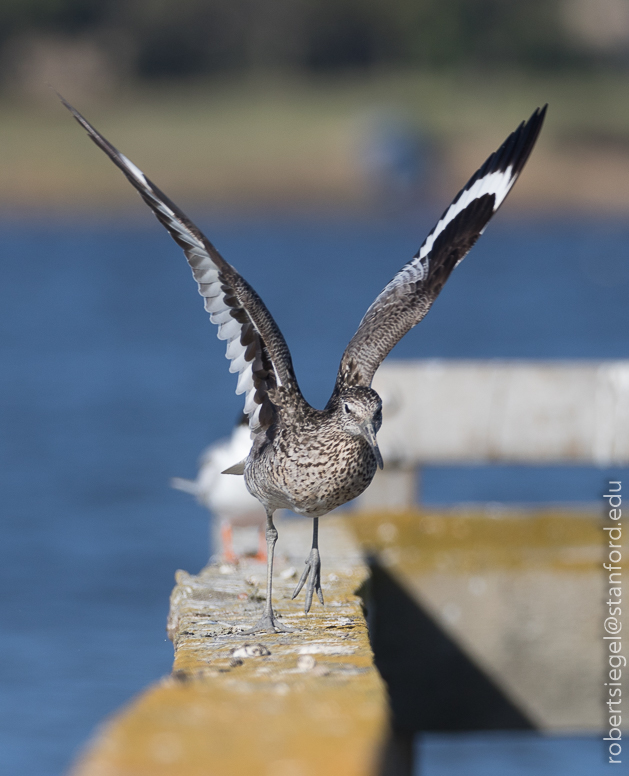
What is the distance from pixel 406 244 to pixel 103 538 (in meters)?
32.1

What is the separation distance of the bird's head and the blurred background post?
92cm

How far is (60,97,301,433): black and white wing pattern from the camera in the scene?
166 inches

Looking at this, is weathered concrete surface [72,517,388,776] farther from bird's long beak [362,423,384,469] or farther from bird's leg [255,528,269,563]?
bird's leg [255,528,269,563]

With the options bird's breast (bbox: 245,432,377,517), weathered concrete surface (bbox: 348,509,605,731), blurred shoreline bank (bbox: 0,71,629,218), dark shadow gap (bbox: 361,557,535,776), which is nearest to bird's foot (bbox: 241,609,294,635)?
bird's breast (bbox: 245,432,377,517)

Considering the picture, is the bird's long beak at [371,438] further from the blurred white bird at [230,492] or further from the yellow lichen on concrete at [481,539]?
the blurred white bird at [230,492]

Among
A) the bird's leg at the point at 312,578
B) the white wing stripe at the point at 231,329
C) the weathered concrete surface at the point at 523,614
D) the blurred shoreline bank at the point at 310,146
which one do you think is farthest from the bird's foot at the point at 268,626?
the blurred shoreline bank at the point at 310,146

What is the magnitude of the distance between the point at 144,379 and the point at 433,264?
14872 mm

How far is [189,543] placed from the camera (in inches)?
440

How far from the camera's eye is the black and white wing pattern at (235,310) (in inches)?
166

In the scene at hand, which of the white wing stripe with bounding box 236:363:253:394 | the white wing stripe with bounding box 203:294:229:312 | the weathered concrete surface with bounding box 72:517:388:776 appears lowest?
the weathered concrete surface with bounding box 72:517:388:776

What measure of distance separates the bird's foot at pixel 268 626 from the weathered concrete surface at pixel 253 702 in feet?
0.12

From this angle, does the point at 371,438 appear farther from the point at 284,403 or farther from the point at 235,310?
the point at 235,310

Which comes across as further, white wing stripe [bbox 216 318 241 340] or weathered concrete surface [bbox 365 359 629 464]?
weathered concrete surface [bbox 365 359 629 464]

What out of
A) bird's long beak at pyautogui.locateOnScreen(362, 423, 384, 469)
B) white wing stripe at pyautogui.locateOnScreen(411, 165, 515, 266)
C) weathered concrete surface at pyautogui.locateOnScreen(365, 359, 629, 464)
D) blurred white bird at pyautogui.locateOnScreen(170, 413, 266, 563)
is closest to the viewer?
bird's long beak at pyautogui.locateOnScreen(362, 423, 384, 469)
